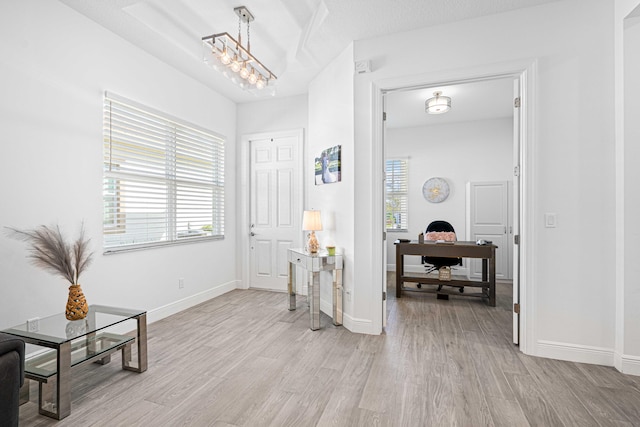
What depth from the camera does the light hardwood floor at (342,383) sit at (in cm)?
183

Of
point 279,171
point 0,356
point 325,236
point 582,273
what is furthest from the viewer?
point 279,171

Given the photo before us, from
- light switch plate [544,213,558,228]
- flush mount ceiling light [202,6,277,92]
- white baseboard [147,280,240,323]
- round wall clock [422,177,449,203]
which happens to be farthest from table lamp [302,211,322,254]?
round wall clock [422,177,449,203]

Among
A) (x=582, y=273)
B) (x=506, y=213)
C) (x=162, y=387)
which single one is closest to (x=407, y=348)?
(x=582, y=273)

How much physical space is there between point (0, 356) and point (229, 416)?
1.11m

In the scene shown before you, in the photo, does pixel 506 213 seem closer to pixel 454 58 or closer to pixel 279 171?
pixel 454 58

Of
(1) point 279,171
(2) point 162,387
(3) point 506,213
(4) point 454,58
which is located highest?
(4) point 454,58

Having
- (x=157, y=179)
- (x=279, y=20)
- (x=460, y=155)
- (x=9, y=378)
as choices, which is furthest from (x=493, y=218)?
(x=9, y=378)

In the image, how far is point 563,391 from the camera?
2.09m

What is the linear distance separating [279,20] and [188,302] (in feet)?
10.7

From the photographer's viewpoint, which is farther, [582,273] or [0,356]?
[582,273]

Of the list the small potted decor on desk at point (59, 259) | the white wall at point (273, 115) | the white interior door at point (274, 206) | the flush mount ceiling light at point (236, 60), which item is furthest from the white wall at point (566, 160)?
the small potted decor on desk at point (59, 259)

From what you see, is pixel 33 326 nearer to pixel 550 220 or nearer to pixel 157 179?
pixel 157 179

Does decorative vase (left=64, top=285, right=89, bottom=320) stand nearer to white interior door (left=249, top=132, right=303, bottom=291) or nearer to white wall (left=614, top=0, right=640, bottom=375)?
white interior door (left=249, top=132, right=303, bottom=291)

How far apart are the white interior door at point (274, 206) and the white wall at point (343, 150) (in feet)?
1.62
